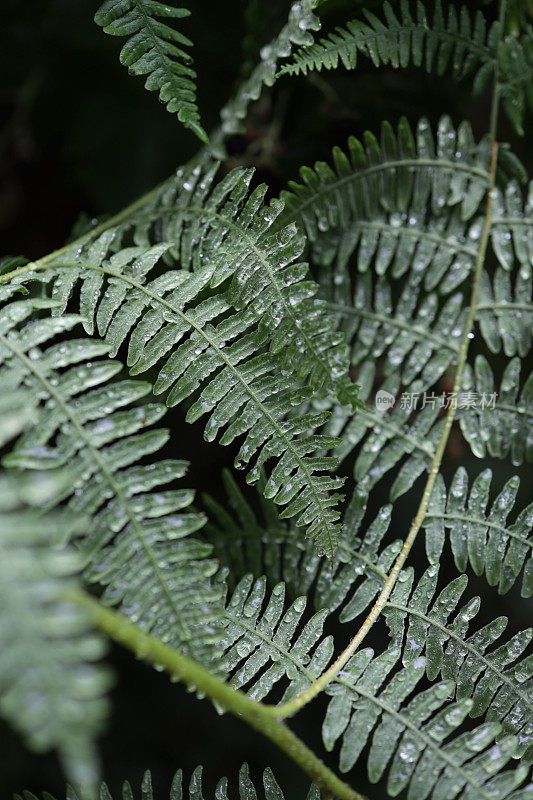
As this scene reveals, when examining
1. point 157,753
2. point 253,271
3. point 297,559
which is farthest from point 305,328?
point 157,753

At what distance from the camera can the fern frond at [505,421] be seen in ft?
3.31

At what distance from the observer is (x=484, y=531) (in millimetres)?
911

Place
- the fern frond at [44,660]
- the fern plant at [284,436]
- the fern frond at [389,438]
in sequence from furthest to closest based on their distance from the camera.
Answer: the fern frond at [389,438], the fern plant at [284,436], the fern frond at [44,660]

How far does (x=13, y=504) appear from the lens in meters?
0.45

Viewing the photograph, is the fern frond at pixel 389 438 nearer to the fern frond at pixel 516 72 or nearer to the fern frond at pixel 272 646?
the fern frond at pixel 272 646

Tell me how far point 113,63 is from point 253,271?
987 millimetres

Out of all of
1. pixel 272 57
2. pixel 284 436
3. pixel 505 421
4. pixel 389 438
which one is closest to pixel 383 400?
pixel 389 438

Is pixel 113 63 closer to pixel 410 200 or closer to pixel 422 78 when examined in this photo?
pixel 422 78

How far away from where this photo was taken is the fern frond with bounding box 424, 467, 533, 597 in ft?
2.95

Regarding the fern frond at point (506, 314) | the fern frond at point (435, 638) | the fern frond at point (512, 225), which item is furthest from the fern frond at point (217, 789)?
the fern frond at point (512, 225)

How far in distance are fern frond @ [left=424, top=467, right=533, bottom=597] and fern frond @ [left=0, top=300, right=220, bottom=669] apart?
401 millimetres

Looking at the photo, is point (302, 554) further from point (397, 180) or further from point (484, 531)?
point (397, 180)

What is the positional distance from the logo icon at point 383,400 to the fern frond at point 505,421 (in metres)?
0.10

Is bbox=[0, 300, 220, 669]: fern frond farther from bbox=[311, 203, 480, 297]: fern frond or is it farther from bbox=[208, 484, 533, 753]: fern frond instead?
bbox=[311, 203, 480, 297]: fern frond
